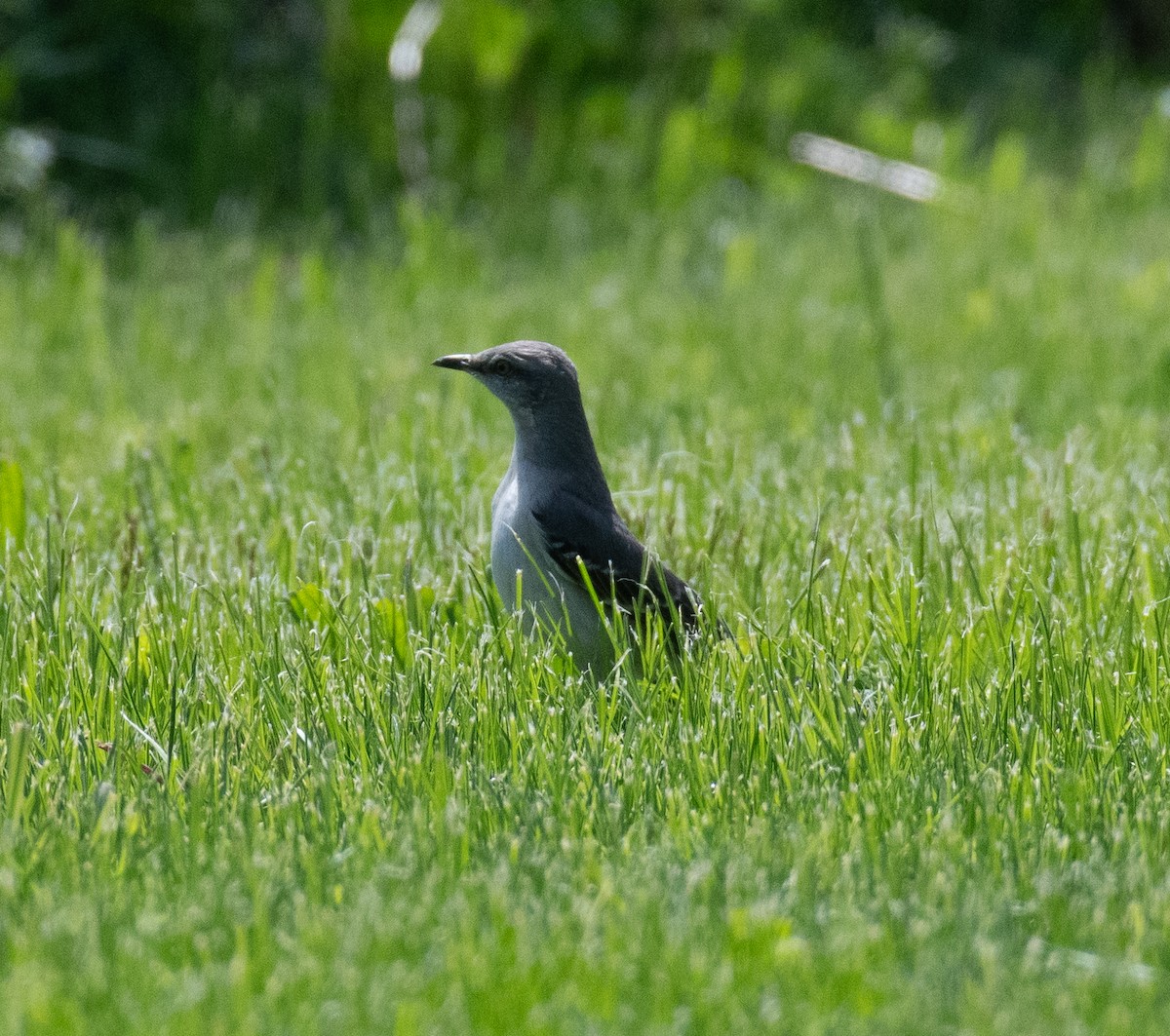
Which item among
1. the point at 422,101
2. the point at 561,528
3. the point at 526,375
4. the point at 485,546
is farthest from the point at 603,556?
the point at 422,101

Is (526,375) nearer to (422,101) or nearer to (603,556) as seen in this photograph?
(603,556)

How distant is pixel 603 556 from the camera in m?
3.79

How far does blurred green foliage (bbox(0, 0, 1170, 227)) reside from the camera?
32.4 feet

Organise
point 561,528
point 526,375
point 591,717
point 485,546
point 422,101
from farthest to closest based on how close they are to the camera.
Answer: point 422,101, point 485,546, point 526,375, point 561,528, point 591,717

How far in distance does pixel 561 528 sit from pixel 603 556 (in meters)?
0.12

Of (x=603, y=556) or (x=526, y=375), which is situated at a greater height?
(x=526, y=375)

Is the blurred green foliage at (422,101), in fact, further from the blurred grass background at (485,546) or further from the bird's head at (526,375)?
the bird's head at (526,375)

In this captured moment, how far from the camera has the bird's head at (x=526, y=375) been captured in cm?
396

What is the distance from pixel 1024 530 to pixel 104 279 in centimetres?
538

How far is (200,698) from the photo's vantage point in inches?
132

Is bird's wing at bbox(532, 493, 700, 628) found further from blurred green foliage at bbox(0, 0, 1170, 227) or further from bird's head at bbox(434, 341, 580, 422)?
blurred green foliage at bbox(0, 0, 1170, 227)

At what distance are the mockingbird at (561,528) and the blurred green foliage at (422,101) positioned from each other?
A: 5755 mm

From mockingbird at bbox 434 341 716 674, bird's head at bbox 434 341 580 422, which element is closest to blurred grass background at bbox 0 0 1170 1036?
mockingbird at bbox 434 341 716 674

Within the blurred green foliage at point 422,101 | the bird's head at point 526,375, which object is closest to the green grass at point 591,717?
the bird's head at point 526,375
